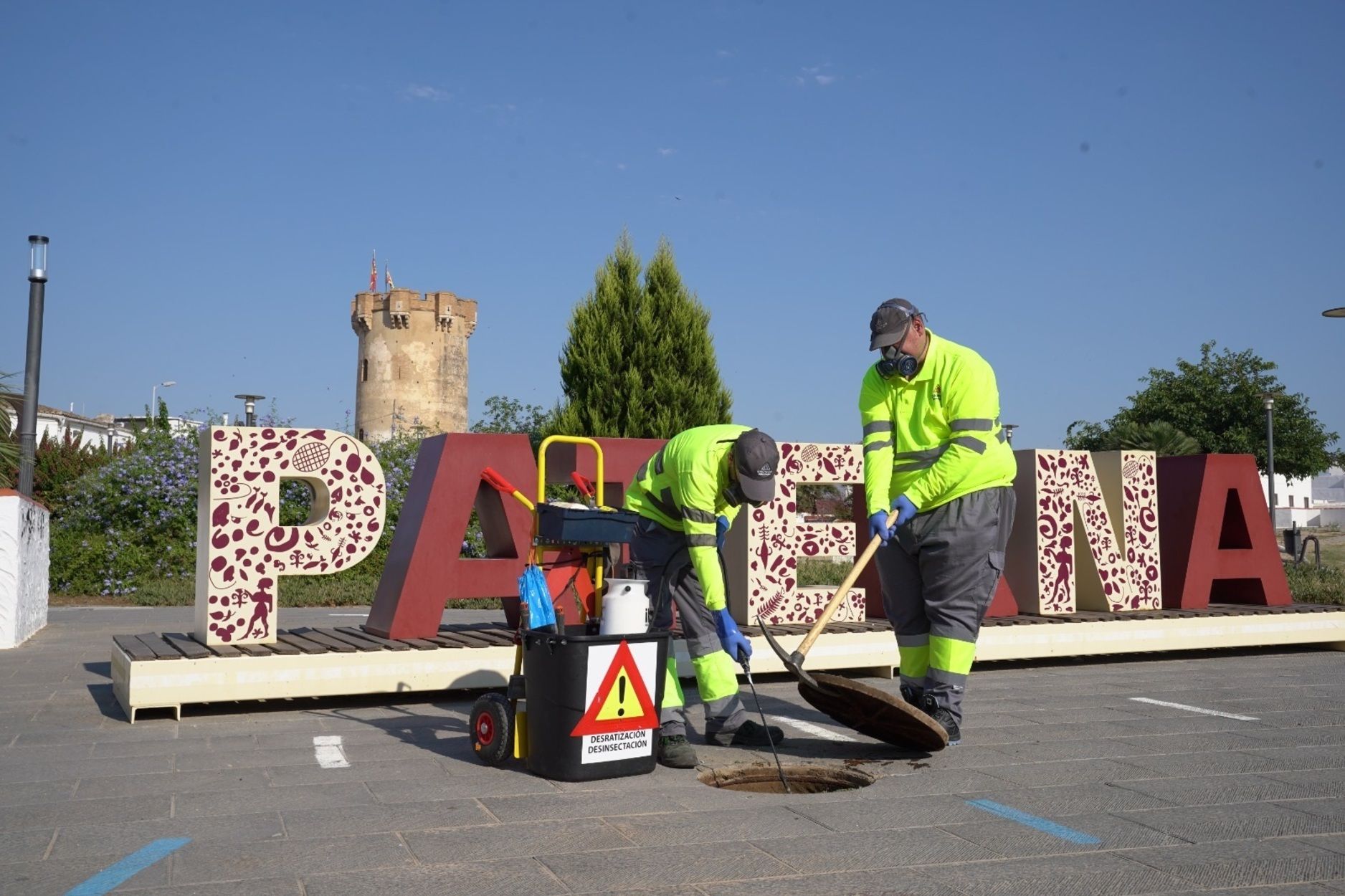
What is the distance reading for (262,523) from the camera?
830 centimetres

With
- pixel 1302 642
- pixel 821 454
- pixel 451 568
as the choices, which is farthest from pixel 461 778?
pixel 1302 642

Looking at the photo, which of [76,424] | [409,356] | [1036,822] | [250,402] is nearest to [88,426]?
[76,424]

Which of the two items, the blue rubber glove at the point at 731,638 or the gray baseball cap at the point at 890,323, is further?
the gray baseball cap at the point at 890,323

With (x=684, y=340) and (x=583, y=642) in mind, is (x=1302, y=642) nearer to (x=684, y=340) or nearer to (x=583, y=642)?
(x=583, y=642)

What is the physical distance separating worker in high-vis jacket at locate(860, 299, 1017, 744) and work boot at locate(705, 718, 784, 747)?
86cm

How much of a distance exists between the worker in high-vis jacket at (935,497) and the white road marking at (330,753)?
3.08 m

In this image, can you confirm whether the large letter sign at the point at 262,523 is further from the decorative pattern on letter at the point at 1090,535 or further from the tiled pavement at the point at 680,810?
the decorative pattern on letter at the point at 1090,535

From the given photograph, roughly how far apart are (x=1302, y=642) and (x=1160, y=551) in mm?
1554

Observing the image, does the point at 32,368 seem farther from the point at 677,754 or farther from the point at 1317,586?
the point at 1317,586

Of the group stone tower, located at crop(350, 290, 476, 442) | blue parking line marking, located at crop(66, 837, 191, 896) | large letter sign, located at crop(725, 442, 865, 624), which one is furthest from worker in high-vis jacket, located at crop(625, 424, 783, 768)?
stone tower, located at crop(350, 290, 476, 442)

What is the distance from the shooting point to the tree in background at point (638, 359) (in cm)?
2908

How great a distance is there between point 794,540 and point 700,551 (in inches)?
168

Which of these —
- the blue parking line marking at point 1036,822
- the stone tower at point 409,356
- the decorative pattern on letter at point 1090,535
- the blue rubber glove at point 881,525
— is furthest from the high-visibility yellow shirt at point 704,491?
the stone tower at point 409,356

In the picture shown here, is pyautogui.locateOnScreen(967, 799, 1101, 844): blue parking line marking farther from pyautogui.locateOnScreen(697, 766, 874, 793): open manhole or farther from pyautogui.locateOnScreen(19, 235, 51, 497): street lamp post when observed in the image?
pyautogui.locateOnScreen(19, 235, 51, 497): street lamp post
